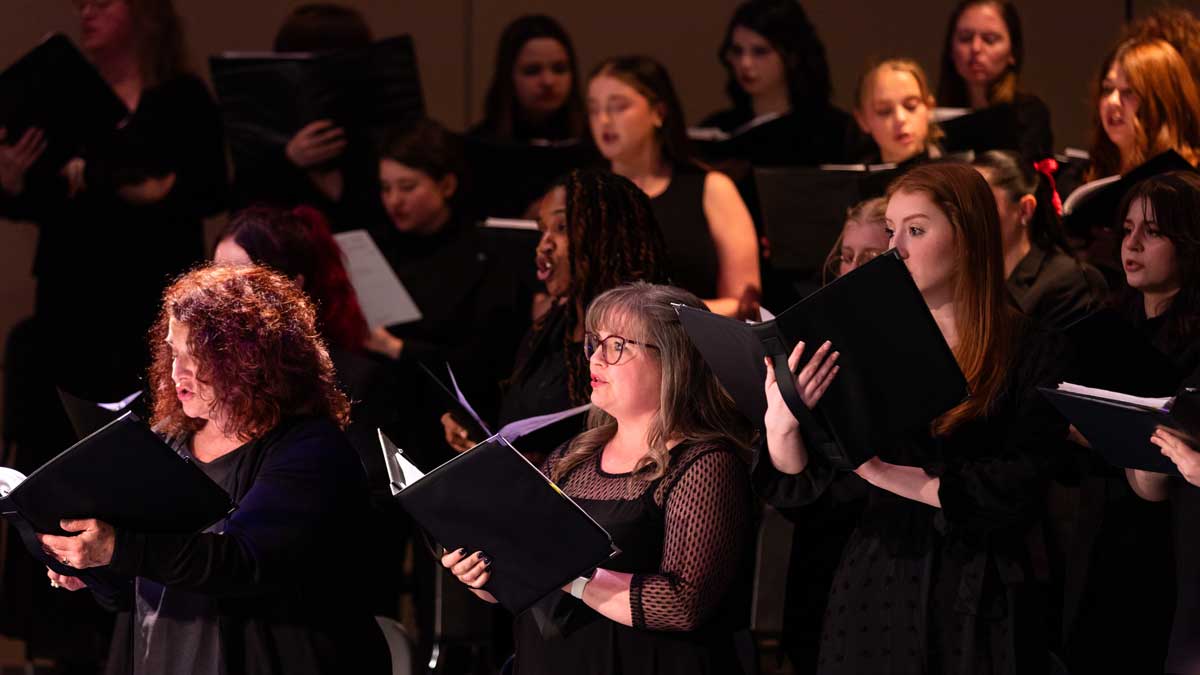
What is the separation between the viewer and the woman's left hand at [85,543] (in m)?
2.50

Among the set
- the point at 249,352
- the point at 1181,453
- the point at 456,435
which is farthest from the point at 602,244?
the point at 1181,453

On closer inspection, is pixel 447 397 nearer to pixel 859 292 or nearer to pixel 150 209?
pixel 859 292

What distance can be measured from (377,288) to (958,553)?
1855 millimetres

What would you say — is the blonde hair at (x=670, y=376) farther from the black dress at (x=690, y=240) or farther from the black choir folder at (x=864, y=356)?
the black dress at (x=690, y=240)

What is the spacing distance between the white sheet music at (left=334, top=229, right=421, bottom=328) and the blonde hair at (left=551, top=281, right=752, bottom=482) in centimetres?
127

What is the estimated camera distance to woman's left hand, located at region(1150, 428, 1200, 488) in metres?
2.43

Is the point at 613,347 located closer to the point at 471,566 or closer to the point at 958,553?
the point at 471,566

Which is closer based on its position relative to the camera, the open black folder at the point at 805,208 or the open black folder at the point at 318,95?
the open black folder at the point at 805,208

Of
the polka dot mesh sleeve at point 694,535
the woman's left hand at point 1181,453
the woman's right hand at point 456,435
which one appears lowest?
the woman's right hand at point 456,435

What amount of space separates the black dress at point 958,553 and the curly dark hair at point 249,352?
80cm

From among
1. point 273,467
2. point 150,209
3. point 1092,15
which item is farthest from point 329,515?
point 1092,15

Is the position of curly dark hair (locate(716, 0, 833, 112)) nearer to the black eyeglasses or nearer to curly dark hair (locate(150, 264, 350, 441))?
the black eyeglasses

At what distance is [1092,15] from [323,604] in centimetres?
462

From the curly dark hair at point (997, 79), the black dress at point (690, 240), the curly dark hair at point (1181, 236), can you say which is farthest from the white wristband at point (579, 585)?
the curly dark hair at point (997, 79)
